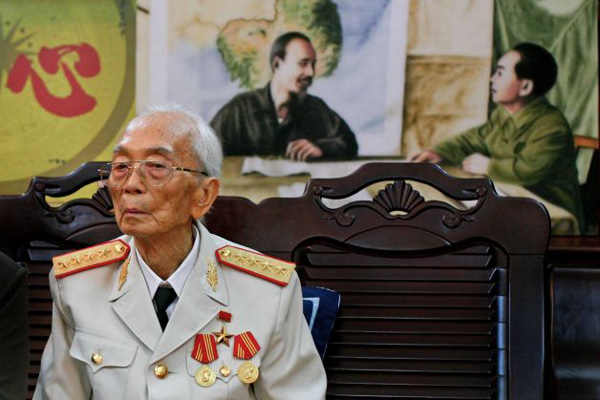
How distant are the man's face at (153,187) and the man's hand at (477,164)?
1373 millimetres

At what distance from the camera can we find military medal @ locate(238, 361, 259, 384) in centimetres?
208

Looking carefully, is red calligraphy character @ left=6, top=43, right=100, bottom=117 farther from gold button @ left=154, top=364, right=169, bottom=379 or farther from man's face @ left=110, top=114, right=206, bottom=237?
gold button @ left=154, top=364, right=169, bottom=379

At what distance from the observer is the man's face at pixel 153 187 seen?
2.09m

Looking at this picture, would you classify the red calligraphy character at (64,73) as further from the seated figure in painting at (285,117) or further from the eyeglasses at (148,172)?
the eyeglasses at (148,172)

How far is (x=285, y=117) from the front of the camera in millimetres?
3330

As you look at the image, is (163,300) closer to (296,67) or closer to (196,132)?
(196,132)

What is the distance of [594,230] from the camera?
3.21 meters

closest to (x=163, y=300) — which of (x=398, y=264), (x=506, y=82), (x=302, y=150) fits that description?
(x=398, y=264)

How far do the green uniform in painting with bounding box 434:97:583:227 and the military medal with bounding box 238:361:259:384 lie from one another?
1.42 metres

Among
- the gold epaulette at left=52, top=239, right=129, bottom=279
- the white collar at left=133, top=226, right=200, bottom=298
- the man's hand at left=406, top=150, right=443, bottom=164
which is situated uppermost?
the man's hand at left=406, top=150, right=443, bottom=164

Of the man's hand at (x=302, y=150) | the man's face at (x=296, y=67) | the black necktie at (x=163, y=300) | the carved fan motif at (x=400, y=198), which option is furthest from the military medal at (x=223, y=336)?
the man's face at (x=296, y=67)

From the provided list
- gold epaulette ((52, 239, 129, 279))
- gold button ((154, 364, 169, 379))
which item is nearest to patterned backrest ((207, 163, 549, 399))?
gold epaulette ((52, 239, 129, 279))

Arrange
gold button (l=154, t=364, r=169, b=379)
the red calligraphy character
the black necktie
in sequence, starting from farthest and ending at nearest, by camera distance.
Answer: the red calligraphy character
the black necktie
gold button (l=154, t=364, r=169, b=379)

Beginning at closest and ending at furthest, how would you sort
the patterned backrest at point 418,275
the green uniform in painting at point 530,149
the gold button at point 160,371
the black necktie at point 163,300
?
the gold button at point 160,371
the black necktie at point 163,300
the patterned backrest at point 418,275
the green uniform in painting at point 530,149
